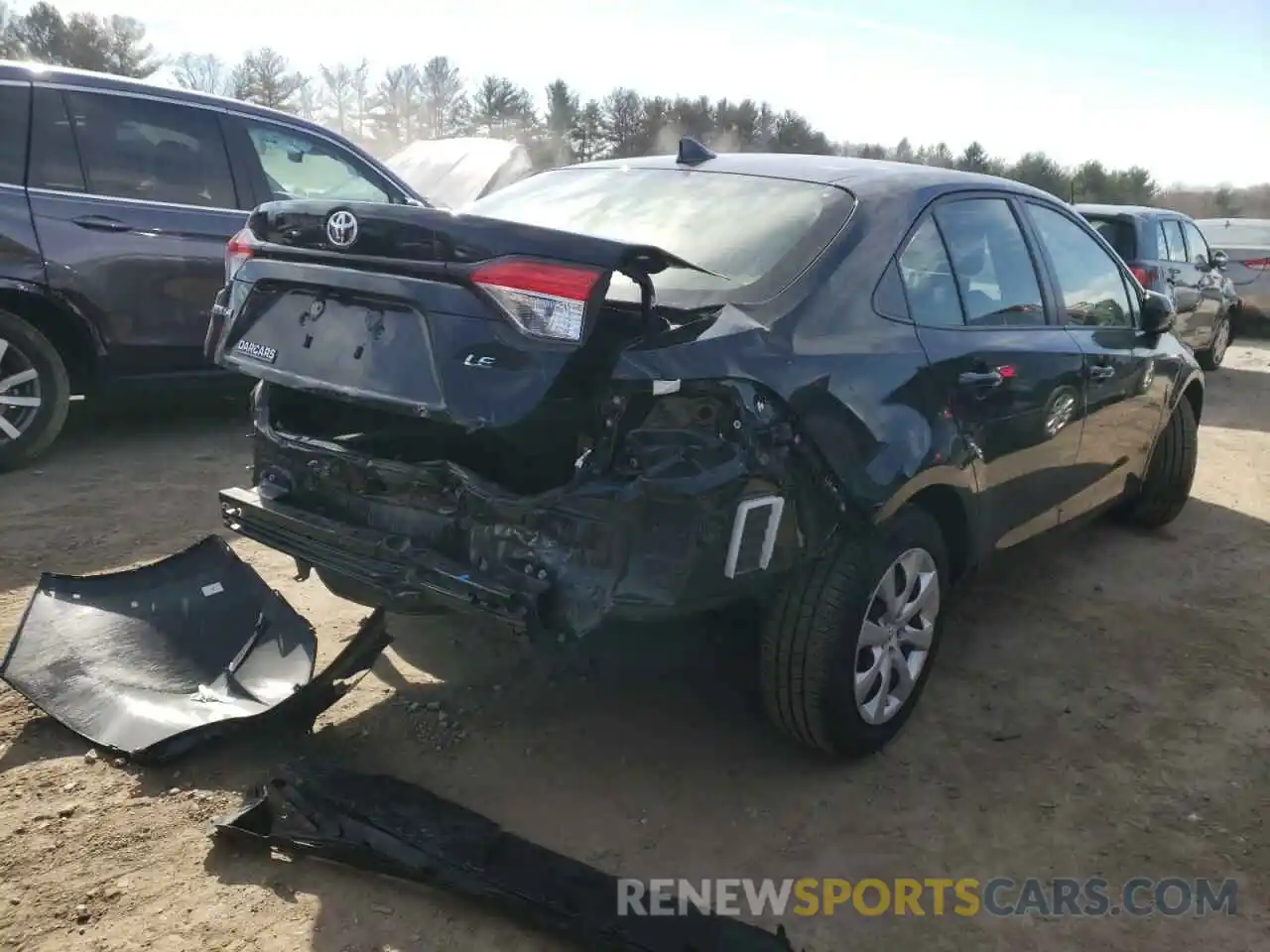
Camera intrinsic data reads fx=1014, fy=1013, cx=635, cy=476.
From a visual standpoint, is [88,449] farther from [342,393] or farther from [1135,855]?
[1135,855]

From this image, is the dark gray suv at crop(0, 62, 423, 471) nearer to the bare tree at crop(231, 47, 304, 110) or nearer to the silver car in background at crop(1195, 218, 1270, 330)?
the silver car in background at crop(1195, 218, 1270, 330)

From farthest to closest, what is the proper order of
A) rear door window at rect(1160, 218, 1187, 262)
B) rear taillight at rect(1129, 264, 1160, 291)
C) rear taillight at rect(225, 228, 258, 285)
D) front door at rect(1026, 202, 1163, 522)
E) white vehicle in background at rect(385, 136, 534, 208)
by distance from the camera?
1. white vehicle in background at rect(385, 136, 534, 208)
2. rear door window at rect(1160, 218, 1187, 262)
3. rear taillight at rect(1129, 264, 1160, 291)
4. front door at rect(1026, 202, 1163, 522)
5. rear taillight at rect(225, 228, 258, 285)

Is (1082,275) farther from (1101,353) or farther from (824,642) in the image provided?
(824,642)

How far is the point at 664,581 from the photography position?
2.27 m

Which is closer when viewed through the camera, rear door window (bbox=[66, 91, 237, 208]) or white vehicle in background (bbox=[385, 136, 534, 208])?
rear door window (bbox=[66, 91, 237, 208])

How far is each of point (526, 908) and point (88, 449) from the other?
15.0 feet

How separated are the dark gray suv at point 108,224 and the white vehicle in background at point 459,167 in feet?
24.1

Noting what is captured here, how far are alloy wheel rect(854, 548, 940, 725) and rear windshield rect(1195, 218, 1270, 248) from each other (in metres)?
12.8

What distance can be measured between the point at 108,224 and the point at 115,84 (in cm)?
78

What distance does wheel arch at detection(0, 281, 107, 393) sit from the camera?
500 centimetres

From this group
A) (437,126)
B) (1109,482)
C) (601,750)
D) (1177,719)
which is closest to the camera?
(601,750)

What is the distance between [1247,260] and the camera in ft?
44.0

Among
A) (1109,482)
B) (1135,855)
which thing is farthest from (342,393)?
(1109,482)

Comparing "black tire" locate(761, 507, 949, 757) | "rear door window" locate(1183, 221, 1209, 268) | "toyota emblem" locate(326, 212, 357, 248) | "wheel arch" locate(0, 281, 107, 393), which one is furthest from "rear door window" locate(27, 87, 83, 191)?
"rear door window" locate(1183, 221, 1209, 268)
